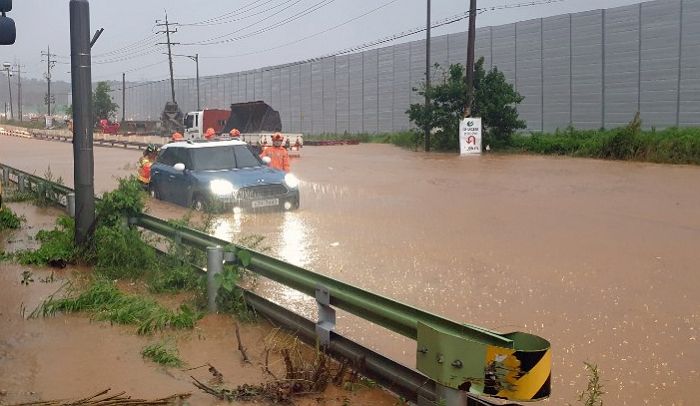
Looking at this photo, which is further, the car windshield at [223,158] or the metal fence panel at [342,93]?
the metal fence panel at [342,93]

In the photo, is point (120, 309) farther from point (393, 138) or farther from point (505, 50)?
point (505, 50)

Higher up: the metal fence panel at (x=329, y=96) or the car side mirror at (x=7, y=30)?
the metal fence panel at (x=329, y=96)

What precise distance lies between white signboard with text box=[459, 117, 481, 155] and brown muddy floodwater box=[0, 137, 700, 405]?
11.4 m

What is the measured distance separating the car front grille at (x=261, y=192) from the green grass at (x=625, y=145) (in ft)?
51.6

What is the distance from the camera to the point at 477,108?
108 feet

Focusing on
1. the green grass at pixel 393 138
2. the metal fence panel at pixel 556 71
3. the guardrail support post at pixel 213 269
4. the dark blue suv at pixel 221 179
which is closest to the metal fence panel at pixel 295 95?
the green grass at pixel 393 138

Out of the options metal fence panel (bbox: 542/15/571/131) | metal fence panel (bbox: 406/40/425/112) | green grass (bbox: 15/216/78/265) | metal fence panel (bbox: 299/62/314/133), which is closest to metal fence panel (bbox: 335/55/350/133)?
metal fence panel (bbox: 299/62/314/133)

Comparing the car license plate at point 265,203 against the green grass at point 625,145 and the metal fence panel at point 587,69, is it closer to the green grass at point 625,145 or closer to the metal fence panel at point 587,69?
the green grass at point 625,145

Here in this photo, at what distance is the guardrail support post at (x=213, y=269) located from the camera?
6.31m

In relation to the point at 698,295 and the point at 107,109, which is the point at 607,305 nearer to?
the point at 698,295

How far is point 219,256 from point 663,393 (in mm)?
3460

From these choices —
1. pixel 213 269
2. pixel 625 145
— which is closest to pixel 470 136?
pixel 625 145

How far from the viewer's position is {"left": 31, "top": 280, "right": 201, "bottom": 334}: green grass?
20.1 feet

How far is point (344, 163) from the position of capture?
92.9ft
